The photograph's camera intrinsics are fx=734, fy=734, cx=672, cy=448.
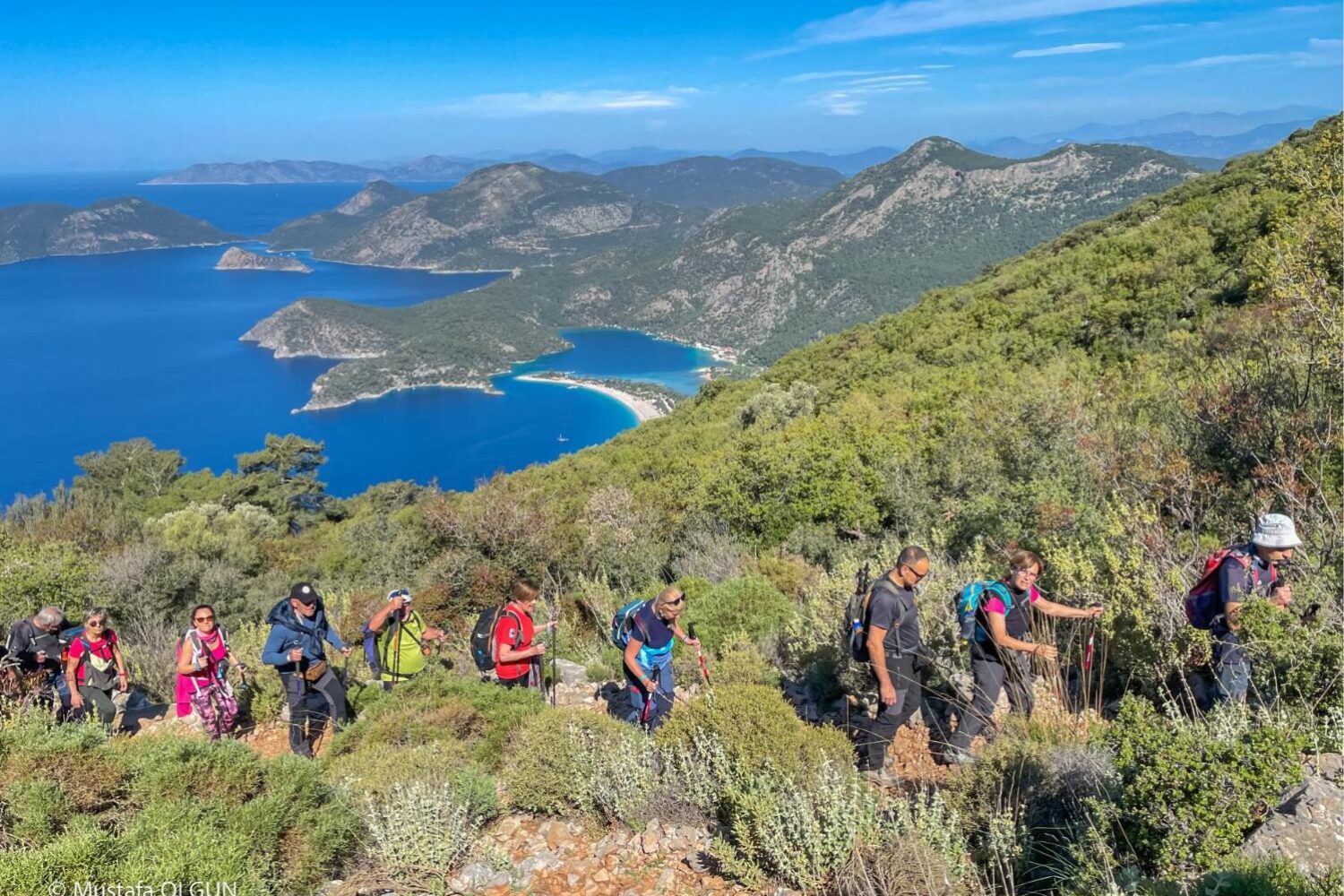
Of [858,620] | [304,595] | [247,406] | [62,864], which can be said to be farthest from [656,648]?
[247,406]

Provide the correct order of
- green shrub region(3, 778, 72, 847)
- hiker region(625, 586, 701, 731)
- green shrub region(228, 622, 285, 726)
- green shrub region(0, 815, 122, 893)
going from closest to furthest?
1. green shrub region(0, 815, 122, 893)
2. green shrub region(3, 778, 72, 847)
3. hiker region(625, 586, 701, 731)
4. green shrub region(228, 622, 285, 726)

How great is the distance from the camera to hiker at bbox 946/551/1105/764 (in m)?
3.99

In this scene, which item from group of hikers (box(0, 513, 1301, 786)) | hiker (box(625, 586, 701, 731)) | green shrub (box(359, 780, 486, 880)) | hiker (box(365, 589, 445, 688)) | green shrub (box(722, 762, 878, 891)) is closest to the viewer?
green shrub (box(722, 762, 878, 891))

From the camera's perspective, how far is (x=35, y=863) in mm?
2676

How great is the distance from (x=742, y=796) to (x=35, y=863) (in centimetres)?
272

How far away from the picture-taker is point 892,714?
4.11m

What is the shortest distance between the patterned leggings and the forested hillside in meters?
0.53

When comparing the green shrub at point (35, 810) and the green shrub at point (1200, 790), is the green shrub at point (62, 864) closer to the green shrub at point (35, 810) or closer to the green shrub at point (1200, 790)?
the green shrub at point (35, 810)

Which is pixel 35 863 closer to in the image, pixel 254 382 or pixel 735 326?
pixel 254 382

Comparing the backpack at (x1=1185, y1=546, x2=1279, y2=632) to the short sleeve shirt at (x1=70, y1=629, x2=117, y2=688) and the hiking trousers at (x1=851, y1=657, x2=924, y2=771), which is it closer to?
the hiking trousers at (x1=851, y1=657, x2=924, y2=771)

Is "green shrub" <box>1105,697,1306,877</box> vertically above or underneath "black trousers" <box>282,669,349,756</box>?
above

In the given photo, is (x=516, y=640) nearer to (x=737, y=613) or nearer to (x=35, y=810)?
(x=737, y=613)

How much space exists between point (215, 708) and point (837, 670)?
468cm

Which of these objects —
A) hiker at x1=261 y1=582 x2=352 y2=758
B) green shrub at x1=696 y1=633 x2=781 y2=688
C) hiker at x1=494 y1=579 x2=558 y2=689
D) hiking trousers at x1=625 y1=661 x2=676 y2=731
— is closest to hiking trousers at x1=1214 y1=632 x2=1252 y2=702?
green shrub at x1=696 y1=633 x2=781 y2=688
